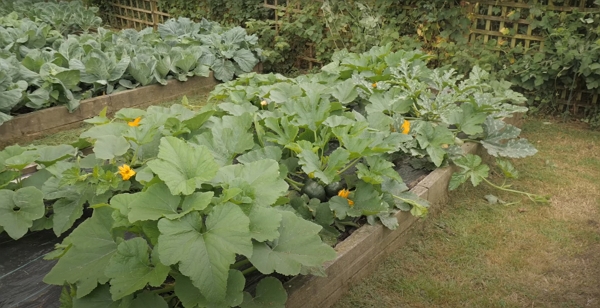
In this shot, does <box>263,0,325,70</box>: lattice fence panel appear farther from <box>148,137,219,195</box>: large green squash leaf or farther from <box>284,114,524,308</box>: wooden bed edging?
<box>148,137,219,195</box>: large green squash leaf

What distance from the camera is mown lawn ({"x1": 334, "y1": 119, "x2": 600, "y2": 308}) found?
253cm

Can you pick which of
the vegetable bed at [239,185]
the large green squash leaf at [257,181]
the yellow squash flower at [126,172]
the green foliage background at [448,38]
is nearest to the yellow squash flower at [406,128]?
the vegetable bed at [239,185]

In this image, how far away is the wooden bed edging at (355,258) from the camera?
2.20m

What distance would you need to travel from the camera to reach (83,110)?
4.95 m

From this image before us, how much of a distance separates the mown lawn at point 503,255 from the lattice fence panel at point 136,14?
7.49m

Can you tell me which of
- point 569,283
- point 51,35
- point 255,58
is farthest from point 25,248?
point 51,35

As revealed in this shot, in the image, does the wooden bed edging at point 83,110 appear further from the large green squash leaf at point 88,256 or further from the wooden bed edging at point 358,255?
the wooden bed edging at point 358,255

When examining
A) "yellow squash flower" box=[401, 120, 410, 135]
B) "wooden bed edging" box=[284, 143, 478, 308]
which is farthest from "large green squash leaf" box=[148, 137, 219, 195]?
"yellow squash flower" box=[401, 120, 410, 135]

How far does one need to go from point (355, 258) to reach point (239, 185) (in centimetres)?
77

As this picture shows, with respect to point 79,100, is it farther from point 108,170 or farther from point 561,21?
point 561,21

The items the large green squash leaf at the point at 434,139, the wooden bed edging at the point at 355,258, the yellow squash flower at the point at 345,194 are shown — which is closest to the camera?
the wooden bed edging at the point at 355,258

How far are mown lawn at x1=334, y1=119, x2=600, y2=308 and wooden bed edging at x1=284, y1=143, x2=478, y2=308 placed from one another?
0.06m

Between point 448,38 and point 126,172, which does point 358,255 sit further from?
point 448,38

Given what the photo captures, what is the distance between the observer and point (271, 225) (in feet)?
6.34
